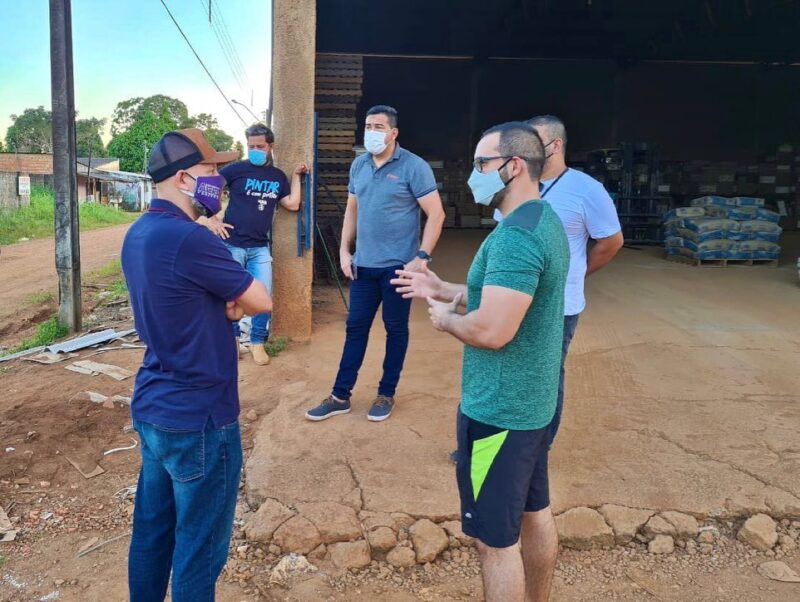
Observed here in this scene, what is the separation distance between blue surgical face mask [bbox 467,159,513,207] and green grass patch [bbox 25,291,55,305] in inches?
400

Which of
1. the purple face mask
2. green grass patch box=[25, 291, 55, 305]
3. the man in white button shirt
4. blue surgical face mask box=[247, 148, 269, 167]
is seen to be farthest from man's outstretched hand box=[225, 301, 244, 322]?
green grass patch box=[25, 291, 55, 305]

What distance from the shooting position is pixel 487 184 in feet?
7.01

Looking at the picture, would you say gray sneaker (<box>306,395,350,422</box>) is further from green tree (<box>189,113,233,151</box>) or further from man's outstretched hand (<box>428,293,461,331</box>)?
green tree (<box>189,113,233,151</box>)

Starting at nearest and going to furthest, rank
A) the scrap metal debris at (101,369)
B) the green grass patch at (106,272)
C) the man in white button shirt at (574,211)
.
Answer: the man in white button shirt at (574,211) → the scrap metal debris at (101,369) → the green grass patch at (106,272)

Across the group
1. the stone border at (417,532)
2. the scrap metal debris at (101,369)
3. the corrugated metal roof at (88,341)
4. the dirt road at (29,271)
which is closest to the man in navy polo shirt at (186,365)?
the stone border at (417,532)

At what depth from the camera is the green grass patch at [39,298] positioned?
10.5 meters

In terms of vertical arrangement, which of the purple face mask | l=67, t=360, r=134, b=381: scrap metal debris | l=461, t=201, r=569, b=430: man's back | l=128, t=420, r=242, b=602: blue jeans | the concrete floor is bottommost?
l=67, t=360, r=134, b=381: scrap metal debris

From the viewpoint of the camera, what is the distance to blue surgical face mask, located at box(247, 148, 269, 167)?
17.1 ft

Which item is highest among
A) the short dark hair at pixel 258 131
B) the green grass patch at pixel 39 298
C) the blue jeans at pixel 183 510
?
the short dark hair at pixel 258 131

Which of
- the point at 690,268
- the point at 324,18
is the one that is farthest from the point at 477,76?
the point at 690,268

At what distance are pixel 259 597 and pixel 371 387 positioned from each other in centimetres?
227

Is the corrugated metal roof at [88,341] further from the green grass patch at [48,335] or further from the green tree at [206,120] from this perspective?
the green tree at [206,120]

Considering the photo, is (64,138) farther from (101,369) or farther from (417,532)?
(417,532)

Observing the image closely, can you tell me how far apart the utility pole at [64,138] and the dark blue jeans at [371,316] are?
4.46 m
